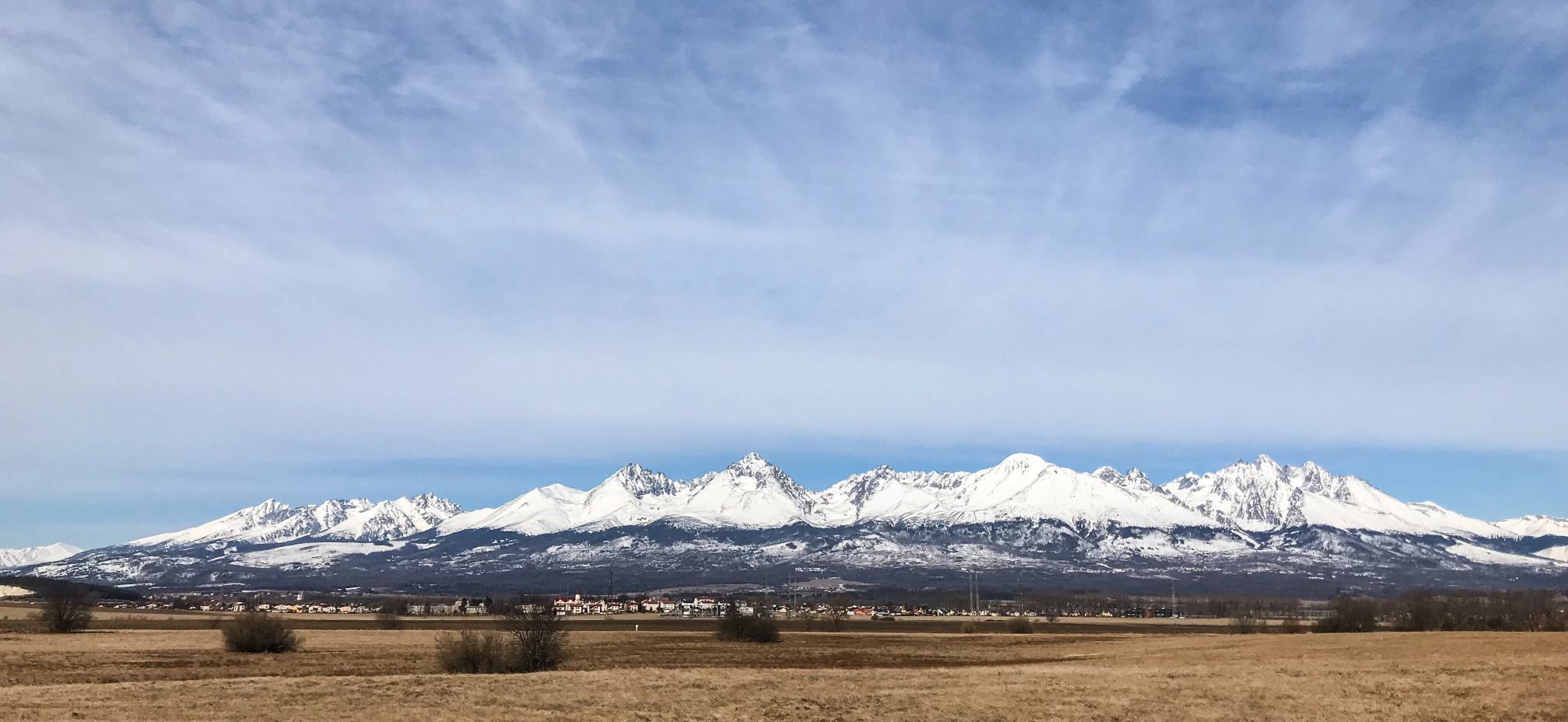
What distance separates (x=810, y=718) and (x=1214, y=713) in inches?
501

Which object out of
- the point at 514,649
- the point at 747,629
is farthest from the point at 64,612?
the point at 514,649

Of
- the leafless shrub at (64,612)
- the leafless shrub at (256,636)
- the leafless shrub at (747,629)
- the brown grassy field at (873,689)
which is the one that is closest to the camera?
the brown grassy field at (873,689)

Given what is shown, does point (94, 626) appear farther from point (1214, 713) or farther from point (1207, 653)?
point (1214, 713)

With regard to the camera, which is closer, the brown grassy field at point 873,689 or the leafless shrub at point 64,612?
the brown grassy field at point 873,689

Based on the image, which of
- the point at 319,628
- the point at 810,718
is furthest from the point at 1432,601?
the point at 810,718

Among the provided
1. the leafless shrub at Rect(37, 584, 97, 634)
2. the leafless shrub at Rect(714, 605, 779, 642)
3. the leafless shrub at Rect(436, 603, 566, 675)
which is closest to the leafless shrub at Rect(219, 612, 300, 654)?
the leafless shrub at Rect(436, 603, 566, 675)

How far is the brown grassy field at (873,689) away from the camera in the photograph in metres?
37.2

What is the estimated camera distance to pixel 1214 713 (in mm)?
37906

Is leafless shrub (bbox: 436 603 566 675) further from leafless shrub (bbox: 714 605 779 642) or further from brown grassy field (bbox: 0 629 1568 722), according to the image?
leafless shrub (bbox: 714 605 779 642)

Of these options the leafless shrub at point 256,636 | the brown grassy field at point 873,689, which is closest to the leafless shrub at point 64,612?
the leafless shrub at point 256,636

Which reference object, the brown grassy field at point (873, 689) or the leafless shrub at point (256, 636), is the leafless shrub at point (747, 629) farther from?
the leafless shrub at point (256, 636)

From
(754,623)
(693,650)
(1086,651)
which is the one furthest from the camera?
(754,623)

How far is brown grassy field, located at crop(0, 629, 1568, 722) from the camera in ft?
122

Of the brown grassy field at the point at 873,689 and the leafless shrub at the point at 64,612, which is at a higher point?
the brown grassy field at the point at 873,689
